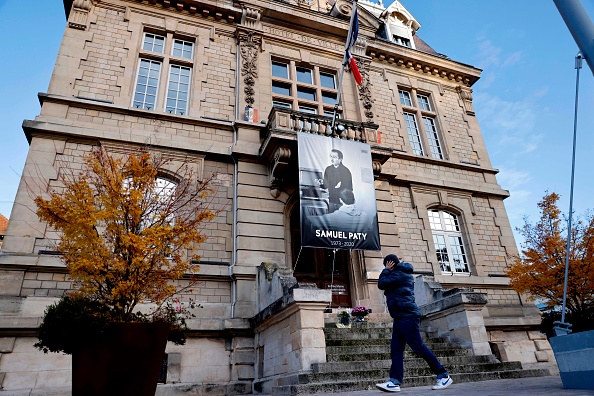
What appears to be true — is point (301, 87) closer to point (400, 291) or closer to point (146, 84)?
point (146, 84)

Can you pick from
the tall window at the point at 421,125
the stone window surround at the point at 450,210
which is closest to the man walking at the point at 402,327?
the stone window surround at the point at 450,210

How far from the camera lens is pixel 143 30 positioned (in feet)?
39.8

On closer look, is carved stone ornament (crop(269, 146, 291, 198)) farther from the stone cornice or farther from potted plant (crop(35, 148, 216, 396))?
the stone cornice

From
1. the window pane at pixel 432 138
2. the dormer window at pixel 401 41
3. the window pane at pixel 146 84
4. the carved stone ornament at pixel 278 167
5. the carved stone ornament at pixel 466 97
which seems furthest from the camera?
the dormer window at pixel 401 41

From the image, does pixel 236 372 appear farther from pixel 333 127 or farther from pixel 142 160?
pixel 333 127

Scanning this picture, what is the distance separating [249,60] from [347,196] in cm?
595

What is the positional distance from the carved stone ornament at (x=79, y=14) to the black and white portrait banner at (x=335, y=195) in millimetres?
7433

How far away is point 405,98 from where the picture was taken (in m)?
15.6

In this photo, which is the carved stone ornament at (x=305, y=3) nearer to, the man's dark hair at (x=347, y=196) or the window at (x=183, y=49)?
the window at (x=183, y=49)

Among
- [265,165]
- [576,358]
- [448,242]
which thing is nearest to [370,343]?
[576,358]

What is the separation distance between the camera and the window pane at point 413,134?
47.6 ft

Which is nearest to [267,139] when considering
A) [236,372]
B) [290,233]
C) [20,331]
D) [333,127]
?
[333,127]

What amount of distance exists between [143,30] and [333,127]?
23.2 ft

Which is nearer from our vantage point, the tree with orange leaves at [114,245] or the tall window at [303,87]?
the tree with orange leaves at [114,245]
